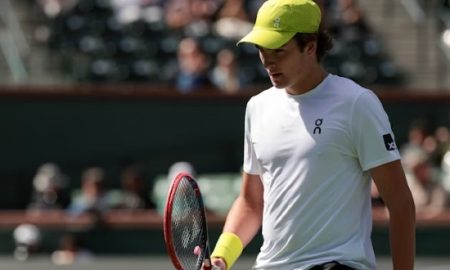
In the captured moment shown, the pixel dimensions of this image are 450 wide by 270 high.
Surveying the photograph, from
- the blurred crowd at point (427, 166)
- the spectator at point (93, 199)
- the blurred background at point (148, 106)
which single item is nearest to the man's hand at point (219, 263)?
the blurred crowd at point (427, 166)

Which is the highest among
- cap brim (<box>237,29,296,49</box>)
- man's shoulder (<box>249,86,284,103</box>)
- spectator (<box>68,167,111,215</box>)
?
cap brim (<box>237,29,296,49</box>)

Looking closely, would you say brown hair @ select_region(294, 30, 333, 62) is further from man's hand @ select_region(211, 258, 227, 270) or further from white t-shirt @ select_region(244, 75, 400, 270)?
man's hand @ select_region(211, 258, 227, 270)

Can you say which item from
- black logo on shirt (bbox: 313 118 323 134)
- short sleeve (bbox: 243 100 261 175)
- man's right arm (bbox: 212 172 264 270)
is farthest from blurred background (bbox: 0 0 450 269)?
black logo on shirt (bbox: 313 118 323 134)

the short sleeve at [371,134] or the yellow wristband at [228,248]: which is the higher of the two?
the short sleeve at [371,134]

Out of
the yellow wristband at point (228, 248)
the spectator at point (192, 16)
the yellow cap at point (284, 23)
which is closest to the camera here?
the yellow cap at point (284, 23)

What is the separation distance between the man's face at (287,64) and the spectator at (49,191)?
32.5 feet

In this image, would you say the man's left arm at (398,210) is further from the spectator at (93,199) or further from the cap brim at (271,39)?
the spectator at (93,199)

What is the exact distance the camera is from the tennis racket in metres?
4.54

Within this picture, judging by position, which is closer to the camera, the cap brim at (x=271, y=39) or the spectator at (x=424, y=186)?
the cap brim at (x=271, y=39)

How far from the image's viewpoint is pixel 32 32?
16672mm

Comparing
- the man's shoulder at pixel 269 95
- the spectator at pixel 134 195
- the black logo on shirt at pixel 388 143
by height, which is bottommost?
the spectator at pixel 134 195

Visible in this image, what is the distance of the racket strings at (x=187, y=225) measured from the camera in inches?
183

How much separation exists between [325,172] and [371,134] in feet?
0.68

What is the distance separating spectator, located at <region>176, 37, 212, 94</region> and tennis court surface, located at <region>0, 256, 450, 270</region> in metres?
2.72
